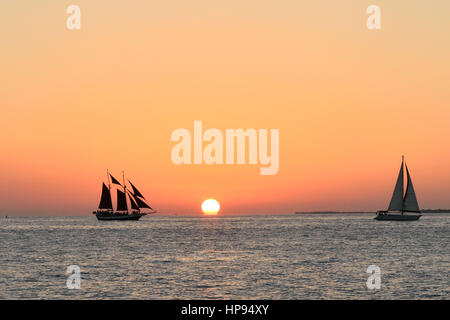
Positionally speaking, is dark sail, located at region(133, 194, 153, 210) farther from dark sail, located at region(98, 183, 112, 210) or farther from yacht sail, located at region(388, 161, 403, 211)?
yacht sail, located at region(388, 161, 403, 211)

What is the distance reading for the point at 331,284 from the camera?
143 ft

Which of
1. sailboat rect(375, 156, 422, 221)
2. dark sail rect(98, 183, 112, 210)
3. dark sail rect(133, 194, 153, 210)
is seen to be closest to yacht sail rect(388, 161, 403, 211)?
sailboat rect(375, 156, 422, 221)

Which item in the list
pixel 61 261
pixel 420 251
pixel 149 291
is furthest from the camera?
pixel 420 251

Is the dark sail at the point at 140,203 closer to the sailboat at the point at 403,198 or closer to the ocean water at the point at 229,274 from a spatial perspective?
the sailboat at the point at 403,198

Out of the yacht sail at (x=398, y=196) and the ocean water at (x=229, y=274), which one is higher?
the yacht sail at (x=398, y=196)

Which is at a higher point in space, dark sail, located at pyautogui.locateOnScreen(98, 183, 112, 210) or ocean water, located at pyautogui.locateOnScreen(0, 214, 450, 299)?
dark sail, located at pyautogui.locateOnScreen(98, 183, 112, 210)

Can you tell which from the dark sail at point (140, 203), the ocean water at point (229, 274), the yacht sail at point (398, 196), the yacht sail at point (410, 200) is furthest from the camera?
the dark sail at point (140, 203)

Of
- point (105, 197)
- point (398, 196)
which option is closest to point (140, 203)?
point (105, 197)

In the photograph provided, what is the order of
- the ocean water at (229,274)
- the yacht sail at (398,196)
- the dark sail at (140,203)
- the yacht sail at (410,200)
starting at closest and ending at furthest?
1. the ocean water at (229,274)
2. the yacht sail at (398,196)
3. the yacht sail at (410,200)
4. the dark sail at (140,203)

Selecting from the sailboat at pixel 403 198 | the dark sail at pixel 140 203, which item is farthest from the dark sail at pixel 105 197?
the sailboat at pixel 403 198
